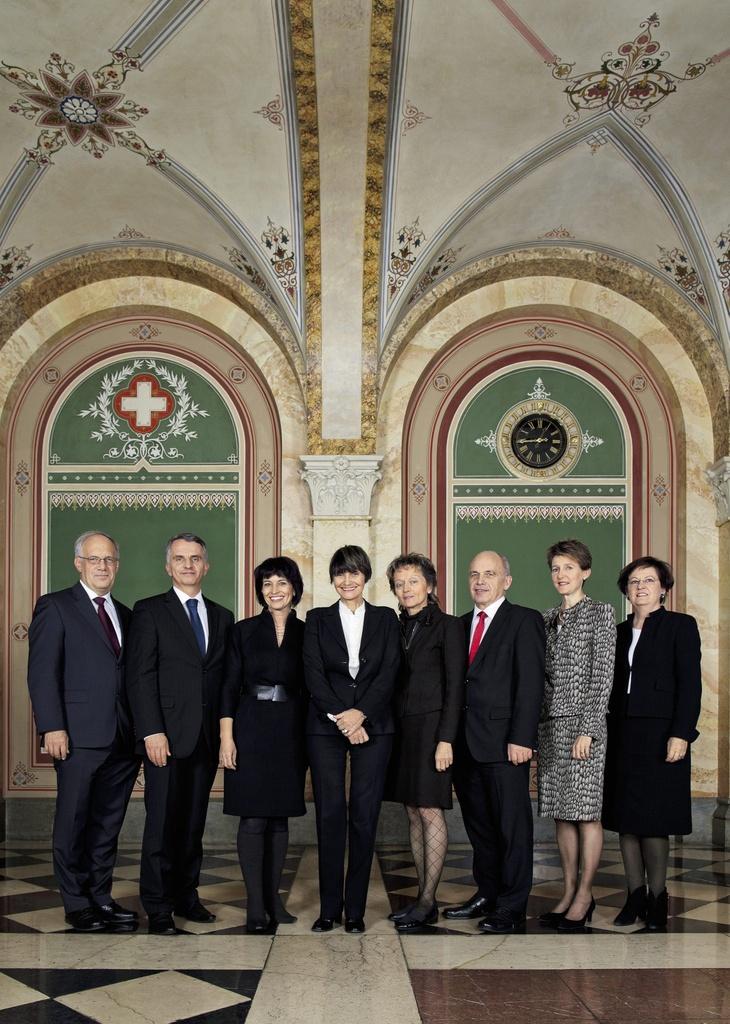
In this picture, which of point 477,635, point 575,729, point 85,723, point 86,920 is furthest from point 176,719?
point 575,729

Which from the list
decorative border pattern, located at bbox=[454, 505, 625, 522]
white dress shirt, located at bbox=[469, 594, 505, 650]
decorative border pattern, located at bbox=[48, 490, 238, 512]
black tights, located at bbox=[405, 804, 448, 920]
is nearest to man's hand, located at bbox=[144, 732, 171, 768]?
black tights, located at bbox=[405, 804, 448, 920]

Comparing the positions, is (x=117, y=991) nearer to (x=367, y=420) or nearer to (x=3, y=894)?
(x=3, y=894)

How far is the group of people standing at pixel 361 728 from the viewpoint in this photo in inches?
165

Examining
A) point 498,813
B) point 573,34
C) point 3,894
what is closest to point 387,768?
point 498,813

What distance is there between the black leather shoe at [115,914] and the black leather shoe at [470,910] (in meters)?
1.29

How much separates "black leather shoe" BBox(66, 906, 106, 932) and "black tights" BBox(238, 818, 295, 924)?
595 millimetres

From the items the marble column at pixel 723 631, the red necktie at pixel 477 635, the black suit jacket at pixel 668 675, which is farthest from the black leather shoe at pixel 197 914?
the marble column at pixel 723 631

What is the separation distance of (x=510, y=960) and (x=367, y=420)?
14.3 ft

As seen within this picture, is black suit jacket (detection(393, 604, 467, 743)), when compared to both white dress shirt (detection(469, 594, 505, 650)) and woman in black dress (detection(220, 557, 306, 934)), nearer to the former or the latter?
white dress shirt (detection(469, 594, 505, 650))

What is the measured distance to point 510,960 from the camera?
3.69 metres

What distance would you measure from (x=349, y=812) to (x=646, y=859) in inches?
49.9

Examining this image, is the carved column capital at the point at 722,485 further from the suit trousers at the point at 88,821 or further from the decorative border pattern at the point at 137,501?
the suit trousers at the point at 88,821

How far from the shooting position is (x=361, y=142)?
21.0 ft

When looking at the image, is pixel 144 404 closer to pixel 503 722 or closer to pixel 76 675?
pixel 76 675
